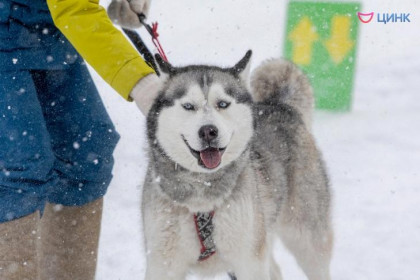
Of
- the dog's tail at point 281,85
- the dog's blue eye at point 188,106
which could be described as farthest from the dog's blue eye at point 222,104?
the dog's tail at point 281,85

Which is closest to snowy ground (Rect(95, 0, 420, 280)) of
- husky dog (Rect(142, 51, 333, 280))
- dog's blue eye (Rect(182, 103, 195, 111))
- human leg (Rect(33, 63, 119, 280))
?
human leg (Rect(33, 63, 119, 280))

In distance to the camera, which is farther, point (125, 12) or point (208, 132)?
point (125, 12)

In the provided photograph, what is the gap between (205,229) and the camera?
2537 mm

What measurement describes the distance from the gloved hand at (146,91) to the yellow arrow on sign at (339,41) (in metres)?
4.66

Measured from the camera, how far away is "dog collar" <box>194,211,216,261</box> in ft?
8.31

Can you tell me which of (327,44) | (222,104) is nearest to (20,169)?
(222,104)

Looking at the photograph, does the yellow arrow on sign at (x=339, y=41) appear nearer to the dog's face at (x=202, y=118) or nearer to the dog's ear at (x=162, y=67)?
the dog's face at (x=202, y=118)

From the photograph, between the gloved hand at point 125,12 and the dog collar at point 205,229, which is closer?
the dog collar at point 205,229

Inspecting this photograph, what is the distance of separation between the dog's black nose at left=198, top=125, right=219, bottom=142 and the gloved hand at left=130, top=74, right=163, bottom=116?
0.28 metres

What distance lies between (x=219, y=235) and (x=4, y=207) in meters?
0.87

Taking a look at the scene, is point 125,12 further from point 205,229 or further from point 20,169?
point 205,229

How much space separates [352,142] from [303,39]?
155cm

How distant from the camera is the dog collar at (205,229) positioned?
2.53m

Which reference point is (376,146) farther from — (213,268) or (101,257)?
(213,268)
